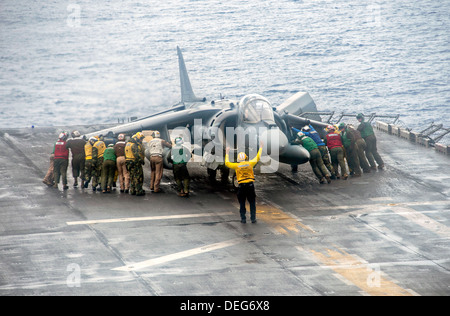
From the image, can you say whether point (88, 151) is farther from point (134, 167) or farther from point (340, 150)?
point (340, 150)

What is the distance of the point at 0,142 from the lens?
1180 inches

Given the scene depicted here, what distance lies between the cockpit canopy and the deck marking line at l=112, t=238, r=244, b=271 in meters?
5.60

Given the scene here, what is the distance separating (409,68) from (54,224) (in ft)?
189

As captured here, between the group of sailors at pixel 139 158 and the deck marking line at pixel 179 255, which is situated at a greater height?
the group of sailors at pixel 139 158

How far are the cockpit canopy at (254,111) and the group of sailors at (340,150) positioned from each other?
5.51ft

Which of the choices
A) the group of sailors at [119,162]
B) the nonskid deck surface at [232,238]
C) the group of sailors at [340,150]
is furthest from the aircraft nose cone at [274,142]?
the group of sailors at [119,162]

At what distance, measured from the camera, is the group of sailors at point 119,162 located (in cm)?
2194

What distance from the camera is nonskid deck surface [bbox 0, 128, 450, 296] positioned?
47.8 feet

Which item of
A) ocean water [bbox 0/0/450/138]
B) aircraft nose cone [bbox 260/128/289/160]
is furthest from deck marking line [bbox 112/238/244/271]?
ocean water [bbox 0/0/450/138]

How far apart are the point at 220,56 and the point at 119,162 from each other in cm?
5650

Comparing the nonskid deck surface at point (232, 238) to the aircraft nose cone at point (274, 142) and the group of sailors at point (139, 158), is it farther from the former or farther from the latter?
the aircraft nose cone at point (274, 142)

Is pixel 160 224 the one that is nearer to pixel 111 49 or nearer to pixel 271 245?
pixel 271 245

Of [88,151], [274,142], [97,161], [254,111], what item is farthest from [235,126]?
[88,151]
